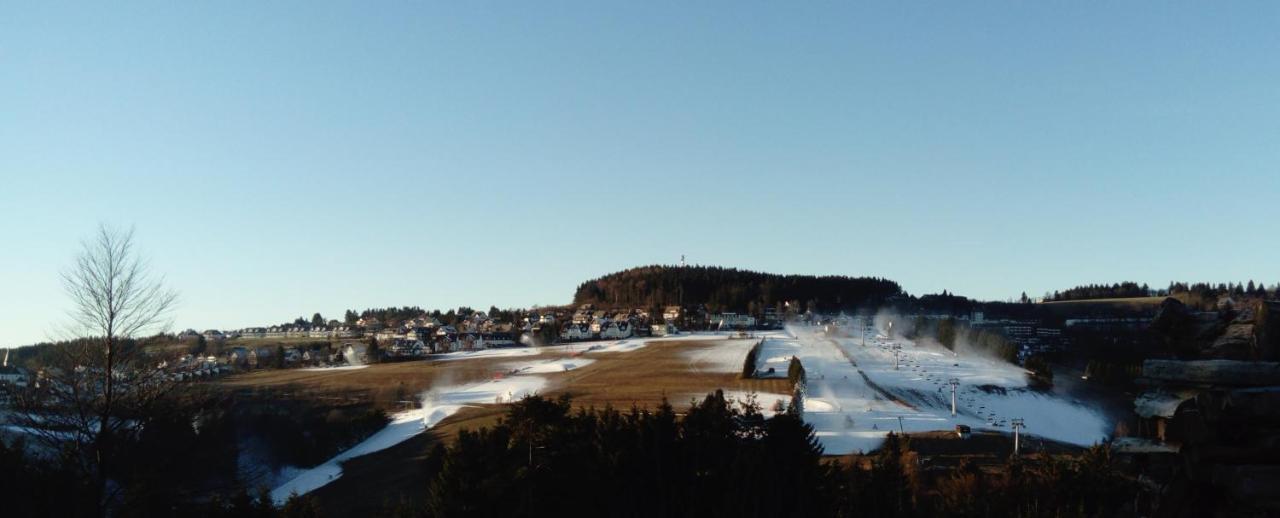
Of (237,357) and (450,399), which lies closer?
(450,399)

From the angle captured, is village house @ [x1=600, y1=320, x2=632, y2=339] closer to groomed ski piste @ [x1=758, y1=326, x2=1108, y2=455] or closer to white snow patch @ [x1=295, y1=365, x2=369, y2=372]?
groomed ski piste @ [x1=758, y1=326, x2=1108, y2=455]

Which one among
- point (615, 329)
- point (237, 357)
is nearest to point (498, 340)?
point (615, 329)

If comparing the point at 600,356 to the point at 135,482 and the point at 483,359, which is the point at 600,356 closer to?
→ the point at 483,359

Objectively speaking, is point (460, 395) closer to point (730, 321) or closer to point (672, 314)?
point (730, 321)

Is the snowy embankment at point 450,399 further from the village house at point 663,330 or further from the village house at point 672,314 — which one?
the village house at point 672,314

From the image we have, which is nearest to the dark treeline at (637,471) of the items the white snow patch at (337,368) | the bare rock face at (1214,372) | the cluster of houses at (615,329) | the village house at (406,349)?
the bare rock face at (1214,372)

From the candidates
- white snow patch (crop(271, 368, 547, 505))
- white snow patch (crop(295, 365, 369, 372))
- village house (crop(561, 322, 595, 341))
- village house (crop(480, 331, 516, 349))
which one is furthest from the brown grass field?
village house (crop(561, 322, 595, 341))
